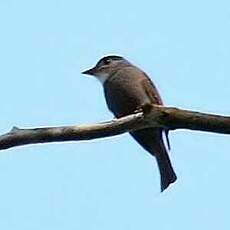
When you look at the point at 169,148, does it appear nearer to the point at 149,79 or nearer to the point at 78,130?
the point at 149,79

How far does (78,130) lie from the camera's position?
14.1 ft

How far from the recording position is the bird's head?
774cm

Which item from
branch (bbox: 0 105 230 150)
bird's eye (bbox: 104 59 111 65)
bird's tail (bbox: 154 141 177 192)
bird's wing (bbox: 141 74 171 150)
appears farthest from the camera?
bird's eye (bbox: 104 59 111 65)

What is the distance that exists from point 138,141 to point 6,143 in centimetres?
207

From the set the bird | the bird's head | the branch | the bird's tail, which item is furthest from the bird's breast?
the branch

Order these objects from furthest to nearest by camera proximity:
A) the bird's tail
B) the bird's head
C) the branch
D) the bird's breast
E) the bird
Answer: the bird's head → the bird's breast → the bird → the bird's tail → the branch

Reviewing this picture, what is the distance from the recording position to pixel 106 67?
7.96m

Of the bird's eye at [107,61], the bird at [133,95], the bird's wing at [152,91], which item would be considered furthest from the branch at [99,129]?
the bird's eye at [107,61]

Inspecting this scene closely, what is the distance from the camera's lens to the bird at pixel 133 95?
5969 millimetres

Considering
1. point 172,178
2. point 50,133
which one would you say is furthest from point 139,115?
point 172,178

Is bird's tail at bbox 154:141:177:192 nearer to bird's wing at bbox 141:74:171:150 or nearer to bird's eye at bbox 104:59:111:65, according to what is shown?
bird's wing at bbox 141:74:171:150

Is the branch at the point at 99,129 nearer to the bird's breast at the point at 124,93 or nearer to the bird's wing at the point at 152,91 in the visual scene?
the bird's breast at the point at 124,93

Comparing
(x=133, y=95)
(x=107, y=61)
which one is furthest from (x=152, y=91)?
(x=107, y=61)

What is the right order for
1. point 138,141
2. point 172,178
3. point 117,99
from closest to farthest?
point 172,178 → point 138,141 → point 117,99
